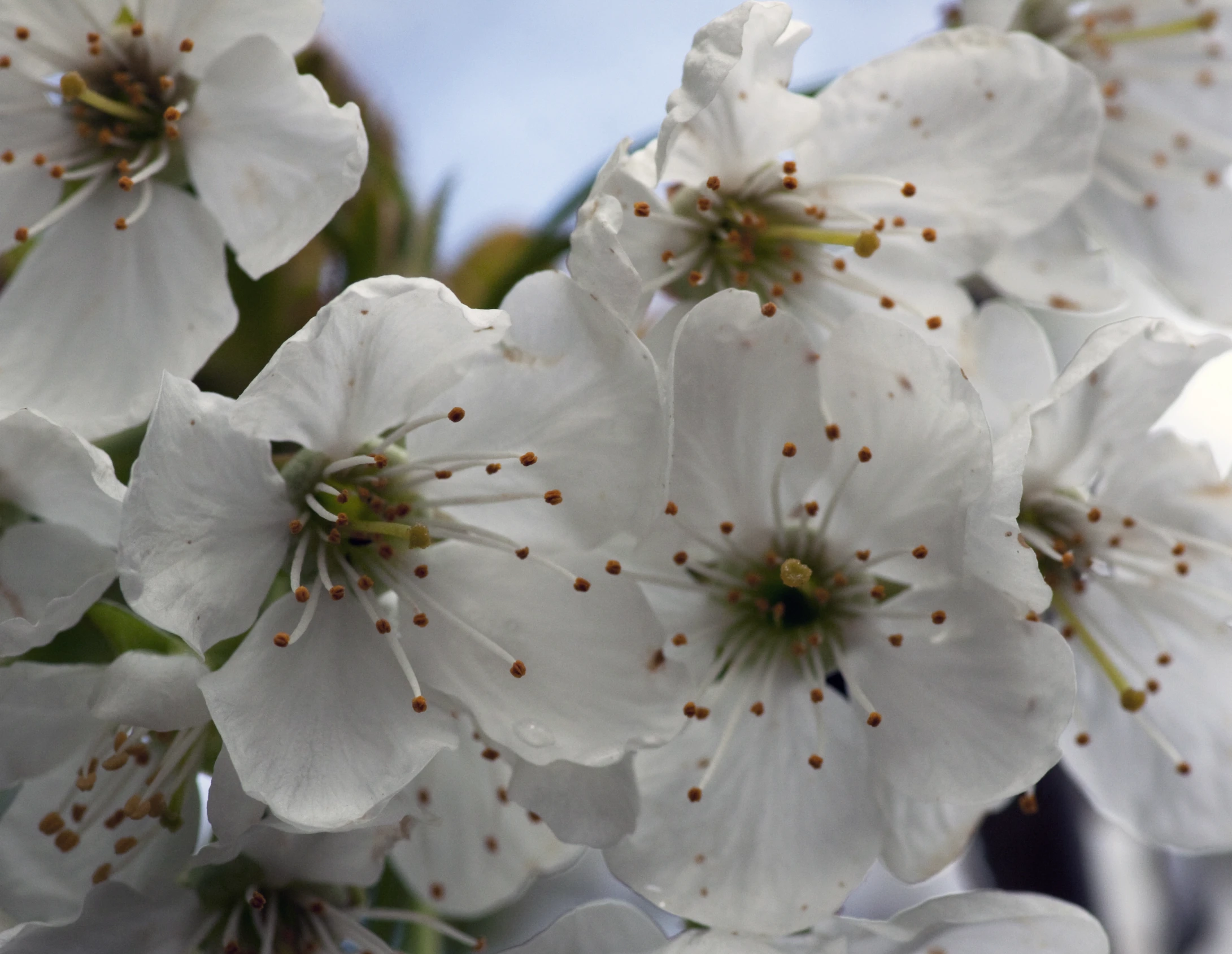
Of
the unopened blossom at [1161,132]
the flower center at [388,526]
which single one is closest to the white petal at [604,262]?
the flower center at [388,526]

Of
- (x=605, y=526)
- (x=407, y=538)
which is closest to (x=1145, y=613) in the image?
(x=605, y=526)

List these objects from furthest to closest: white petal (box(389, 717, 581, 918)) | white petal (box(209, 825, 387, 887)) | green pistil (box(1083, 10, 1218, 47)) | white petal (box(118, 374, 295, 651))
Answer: green pistil (box(1083, 10, 1218, 47)) < white petal (box(389, 717, 581, 918)) < white petal (box(209, 825, 387, 887)) < white petal (box(118, 374, 295, 651))

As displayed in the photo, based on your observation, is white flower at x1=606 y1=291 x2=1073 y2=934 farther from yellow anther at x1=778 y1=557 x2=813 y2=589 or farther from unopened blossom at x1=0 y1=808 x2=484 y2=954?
unopened blossom at x1=0 y1=808 x2=484 y2=954

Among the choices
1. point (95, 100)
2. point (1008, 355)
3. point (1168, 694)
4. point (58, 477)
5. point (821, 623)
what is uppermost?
point (95, 100)

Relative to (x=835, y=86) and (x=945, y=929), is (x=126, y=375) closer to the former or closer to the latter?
(x=835, y=86)

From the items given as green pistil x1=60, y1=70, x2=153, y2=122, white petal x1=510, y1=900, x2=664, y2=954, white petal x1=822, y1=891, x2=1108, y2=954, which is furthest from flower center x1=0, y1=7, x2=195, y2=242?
white petal x1=822, y1=891, x2=1108, y2=954

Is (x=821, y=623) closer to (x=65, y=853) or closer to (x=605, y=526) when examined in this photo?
(x=605, y=526)

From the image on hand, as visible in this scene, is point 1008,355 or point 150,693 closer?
point 150,693
